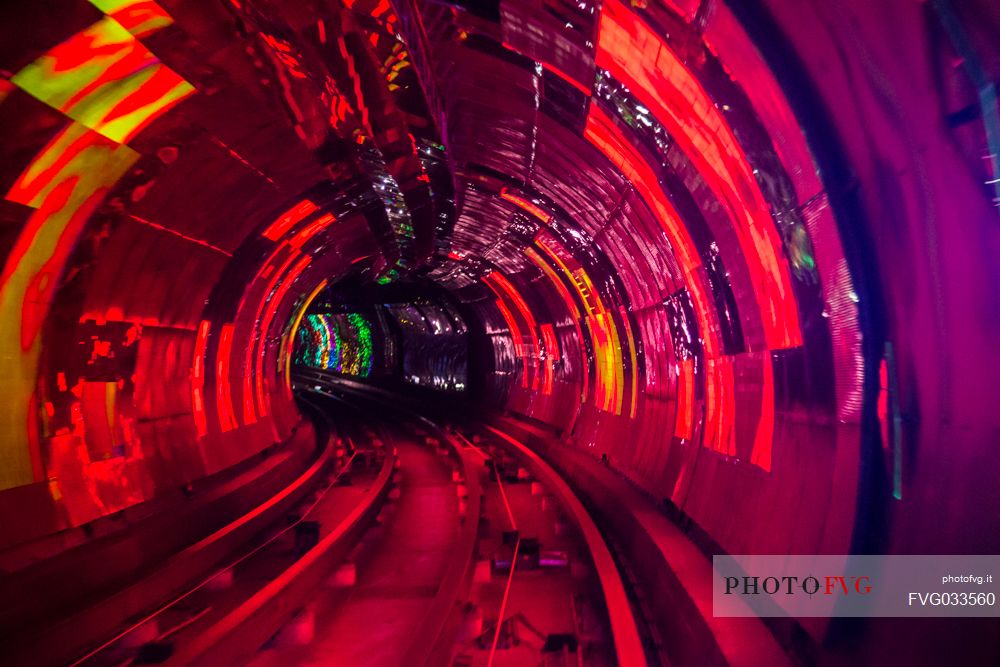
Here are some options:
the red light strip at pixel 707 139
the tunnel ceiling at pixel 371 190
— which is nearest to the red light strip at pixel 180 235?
the tunnel ceiling at pixel 371 190

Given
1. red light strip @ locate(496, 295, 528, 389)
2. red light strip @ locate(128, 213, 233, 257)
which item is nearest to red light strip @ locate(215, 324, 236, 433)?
red light strip @ locate(128, 213, 233, 257)

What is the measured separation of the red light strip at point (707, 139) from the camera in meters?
4.34

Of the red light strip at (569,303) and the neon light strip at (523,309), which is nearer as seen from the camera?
the red light strip at (569,303)

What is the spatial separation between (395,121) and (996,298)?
16.6ft

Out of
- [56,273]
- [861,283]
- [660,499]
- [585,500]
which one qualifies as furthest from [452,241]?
[861,283]

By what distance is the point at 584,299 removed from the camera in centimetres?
1173

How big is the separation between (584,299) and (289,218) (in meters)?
4.84

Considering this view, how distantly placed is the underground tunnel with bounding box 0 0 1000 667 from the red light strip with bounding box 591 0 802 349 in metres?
0.03

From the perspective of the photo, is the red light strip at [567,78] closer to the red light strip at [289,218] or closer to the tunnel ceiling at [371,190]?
the tunnel ceiling at [371,190]

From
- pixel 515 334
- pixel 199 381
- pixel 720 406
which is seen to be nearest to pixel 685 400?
pixel 720 406

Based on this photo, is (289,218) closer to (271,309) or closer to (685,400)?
(271,309)

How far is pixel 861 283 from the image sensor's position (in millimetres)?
3471

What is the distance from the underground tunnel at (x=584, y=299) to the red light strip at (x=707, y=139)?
0.03 metres

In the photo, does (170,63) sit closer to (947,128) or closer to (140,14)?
(140,14)
